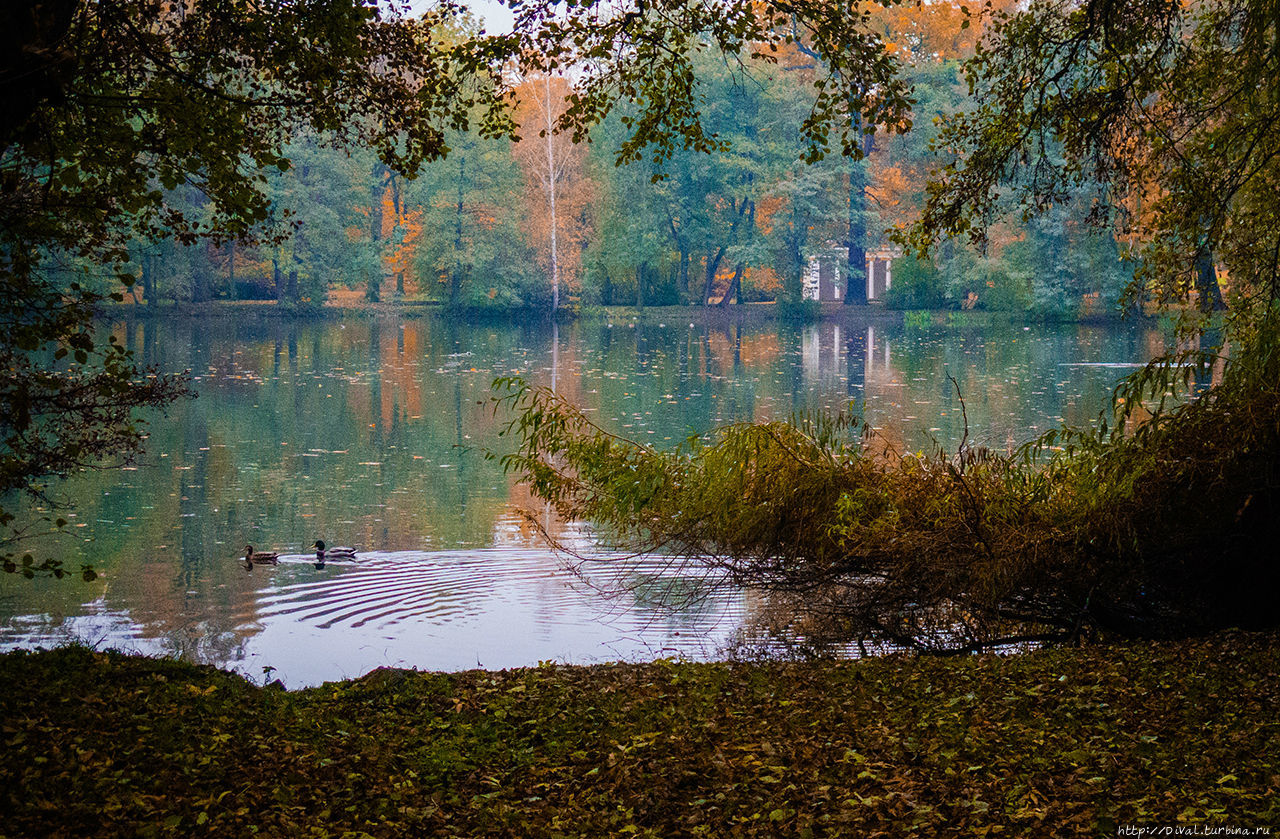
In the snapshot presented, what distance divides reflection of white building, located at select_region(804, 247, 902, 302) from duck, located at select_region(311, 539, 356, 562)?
161 feet

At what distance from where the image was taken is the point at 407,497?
16.0 metres

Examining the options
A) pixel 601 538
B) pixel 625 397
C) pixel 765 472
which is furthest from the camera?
pixel 625 397

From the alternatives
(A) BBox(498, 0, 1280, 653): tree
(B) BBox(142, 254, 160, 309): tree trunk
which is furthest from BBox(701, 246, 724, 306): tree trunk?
(A) BBox(498, 0, 1280, 653): tree

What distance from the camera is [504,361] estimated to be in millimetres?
35812

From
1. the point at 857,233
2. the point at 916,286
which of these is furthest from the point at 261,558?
the point at 857,233

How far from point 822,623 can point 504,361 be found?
2755cm

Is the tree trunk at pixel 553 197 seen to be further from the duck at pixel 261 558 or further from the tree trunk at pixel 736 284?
the duck at pixel 261 558

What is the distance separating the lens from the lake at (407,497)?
10.0 metres

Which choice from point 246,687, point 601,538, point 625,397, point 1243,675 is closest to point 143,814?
point 246,687

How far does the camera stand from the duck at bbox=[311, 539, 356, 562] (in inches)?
488

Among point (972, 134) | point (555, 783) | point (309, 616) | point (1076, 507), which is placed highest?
point (972, 134)

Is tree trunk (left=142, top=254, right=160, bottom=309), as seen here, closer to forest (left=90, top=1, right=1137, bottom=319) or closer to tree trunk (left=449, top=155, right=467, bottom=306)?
forest (left=90, top=1, right=1137, bottom=319)

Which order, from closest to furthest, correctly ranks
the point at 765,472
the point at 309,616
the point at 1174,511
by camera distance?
1. the point at 1174,511
2. the point at 765,472
3. the point at 309,616

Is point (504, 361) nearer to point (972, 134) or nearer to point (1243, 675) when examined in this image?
point (972, 134)
